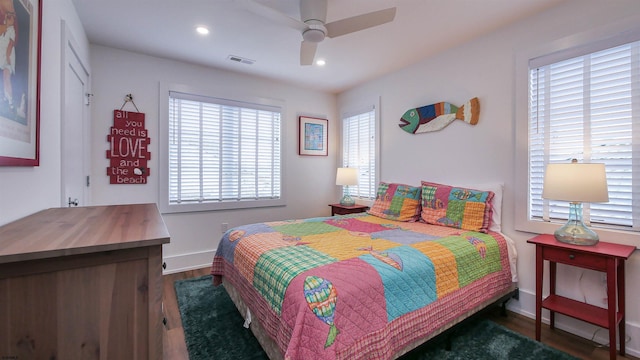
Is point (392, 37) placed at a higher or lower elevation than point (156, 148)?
higher

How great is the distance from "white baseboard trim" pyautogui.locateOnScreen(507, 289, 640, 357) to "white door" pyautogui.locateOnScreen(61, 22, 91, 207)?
12.1 feet

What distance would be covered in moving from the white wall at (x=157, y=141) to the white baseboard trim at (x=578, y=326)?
2826mm

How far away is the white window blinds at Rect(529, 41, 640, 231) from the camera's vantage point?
6.23ft

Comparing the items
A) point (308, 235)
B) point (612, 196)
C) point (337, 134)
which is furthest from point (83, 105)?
point (612, 196)

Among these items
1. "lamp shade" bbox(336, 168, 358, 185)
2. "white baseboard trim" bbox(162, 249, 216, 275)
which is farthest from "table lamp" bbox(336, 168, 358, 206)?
"white baseboard trim" bbox(162, 249, 216, 275)

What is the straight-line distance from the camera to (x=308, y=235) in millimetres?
2254

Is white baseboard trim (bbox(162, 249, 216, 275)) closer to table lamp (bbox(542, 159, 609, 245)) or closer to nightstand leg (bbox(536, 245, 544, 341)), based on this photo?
nightstand leg (bbox(536, 245, 544, 341))

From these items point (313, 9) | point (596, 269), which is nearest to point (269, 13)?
point (313, 9)

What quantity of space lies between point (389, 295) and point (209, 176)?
2863 millimetres

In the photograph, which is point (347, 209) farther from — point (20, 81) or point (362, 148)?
point (20, 81)

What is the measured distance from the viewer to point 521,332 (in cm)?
213

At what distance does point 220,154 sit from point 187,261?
55.5 inches

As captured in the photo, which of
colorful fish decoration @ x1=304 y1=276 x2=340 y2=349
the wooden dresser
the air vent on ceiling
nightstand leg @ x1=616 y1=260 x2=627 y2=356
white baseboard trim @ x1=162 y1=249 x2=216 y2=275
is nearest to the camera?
the wooden dresser

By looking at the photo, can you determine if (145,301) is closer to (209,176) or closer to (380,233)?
(380,233)
